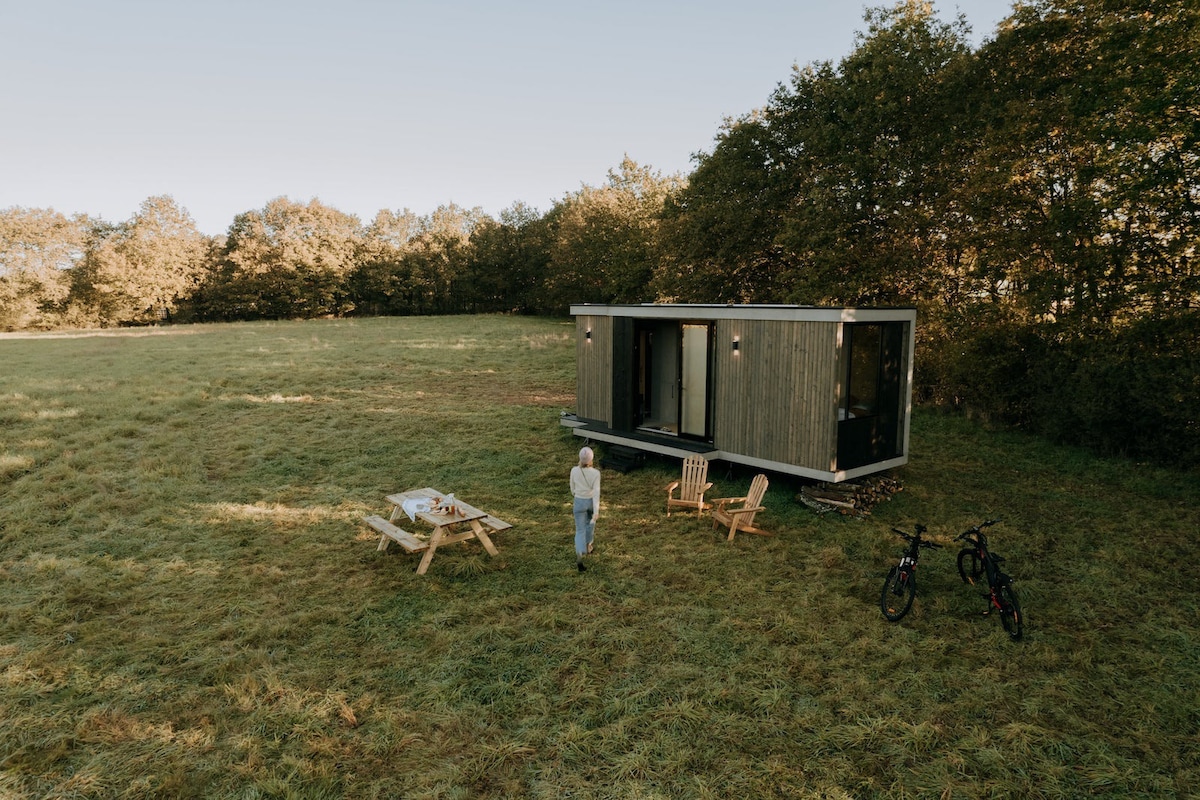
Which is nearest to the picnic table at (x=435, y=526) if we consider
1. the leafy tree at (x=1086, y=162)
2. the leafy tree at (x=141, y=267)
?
the leafy tree at (x=1086, y=162)

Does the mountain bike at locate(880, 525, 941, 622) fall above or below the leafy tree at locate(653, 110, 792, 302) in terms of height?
below

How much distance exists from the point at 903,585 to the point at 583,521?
371 cm

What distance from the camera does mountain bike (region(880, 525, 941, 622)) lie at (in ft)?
21.4

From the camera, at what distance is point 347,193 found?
61594mm

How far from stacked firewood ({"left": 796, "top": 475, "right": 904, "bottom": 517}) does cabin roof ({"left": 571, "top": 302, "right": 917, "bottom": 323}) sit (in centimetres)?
275

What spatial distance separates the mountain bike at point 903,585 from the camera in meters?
6.53

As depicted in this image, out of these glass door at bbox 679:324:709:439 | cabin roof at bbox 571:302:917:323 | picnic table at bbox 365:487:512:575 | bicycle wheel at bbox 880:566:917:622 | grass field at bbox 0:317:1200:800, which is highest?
cabin roof at bbox 571:302:917:323

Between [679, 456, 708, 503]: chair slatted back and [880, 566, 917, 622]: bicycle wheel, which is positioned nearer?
[880, 566, 917, 622]: bicycle wheel

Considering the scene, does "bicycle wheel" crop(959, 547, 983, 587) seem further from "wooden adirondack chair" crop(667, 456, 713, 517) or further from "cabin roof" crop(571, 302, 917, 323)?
"cabin roof" crop(571, 302, 917, 323)

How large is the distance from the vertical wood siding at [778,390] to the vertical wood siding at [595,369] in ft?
8.38

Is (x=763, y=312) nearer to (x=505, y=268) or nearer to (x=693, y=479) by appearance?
(x=693, y=479)

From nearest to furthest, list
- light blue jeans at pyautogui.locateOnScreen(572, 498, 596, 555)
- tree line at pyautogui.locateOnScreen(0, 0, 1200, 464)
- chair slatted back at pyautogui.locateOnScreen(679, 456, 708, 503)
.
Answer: light blue jeans at pyautogui.locateOnScreen(572, 498, 596, 555) → chair slatted back at pyautogui.locateOnScreen(679, 456, 708, 503) → tree line at pyautogui.locateOnScreen(0, 0, 1200, 464)

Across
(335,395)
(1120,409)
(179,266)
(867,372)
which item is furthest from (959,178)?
(179,266)

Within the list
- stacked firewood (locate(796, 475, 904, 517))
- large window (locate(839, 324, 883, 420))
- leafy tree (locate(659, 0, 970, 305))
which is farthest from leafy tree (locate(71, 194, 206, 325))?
large window (locate(839, 324, 883, 420))
